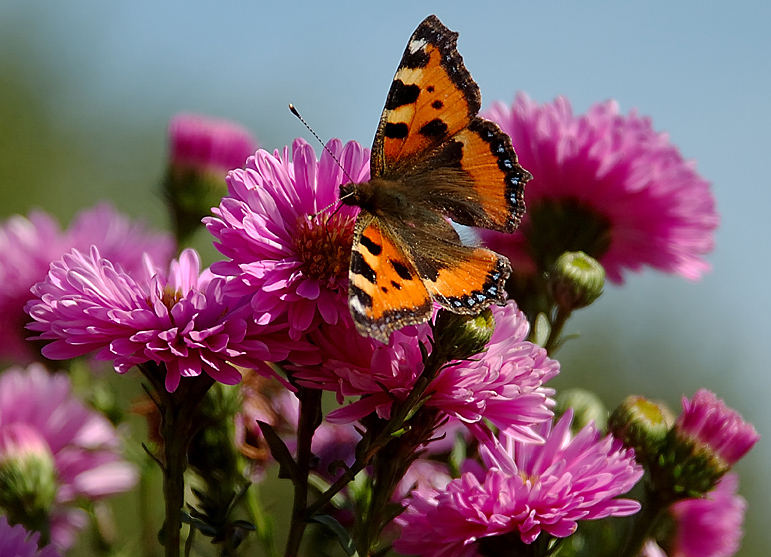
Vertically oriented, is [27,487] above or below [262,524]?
below

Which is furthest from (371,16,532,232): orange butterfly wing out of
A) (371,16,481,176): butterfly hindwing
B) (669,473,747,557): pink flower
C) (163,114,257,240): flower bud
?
(163,114,257,240): flower bud

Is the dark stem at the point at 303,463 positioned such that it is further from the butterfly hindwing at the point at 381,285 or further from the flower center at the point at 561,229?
the flower center at the point at 561,229

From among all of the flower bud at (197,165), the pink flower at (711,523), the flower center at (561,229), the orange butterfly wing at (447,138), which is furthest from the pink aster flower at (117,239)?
the pink flower at (711,523)

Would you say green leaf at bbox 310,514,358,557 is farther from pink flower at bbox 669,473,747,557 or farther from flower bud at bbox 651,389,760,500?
pink flower at bbox 669,473,747,557

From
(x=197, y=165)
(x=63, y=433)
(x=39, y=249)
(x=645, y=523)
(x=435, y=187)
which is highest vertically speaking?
(x=435, y=187)

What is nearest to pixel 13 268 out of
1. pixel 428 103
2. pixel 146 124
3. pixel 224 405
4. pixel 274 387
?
pixel 274 387

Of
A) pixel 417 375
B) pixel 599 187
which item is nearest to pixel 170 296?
pixel 417 375

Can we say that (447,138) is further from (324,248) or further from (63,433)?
(63,433)

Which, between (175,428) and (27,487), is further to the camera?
(27,487)

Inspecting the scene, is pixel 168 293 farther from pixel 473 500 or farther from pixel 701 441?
pixel 701 441
